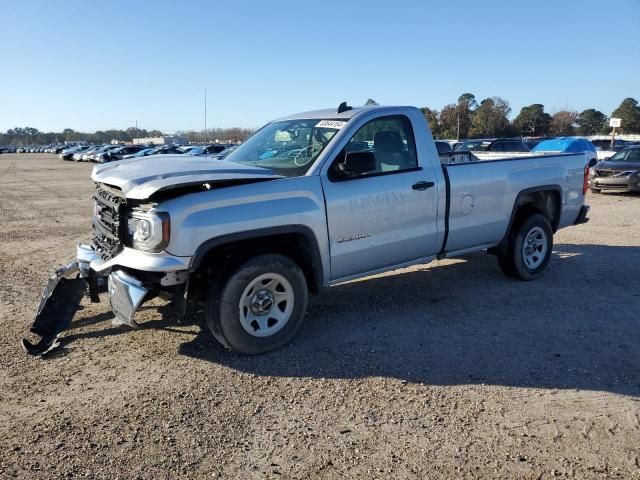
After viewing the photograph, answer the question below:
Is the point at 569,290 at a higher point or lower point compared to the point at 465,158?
lower

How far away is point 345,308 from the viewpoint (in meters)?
5.53

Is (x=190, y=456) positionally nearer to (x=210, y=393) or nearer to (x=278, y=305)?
(x=210, y=393)

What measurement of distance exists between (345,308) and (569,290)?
9.01 feet

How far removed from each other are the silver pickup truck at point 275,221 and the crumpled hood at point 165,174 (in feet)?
0.04

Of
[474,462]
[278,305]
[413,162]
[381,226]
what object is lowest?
[474,462]

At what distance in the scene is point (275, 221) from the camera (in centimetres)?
421

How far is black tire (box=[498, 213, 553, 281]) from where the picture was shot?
6336 mm

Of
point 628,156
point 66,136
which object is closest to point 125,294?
point 628,156

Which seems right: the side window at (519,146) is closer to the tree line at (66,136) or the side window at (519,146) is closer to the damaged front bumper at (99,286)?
the damaged front bumper at (99,286)

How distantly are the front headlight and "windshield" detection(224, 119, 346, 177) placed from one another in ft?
4.06

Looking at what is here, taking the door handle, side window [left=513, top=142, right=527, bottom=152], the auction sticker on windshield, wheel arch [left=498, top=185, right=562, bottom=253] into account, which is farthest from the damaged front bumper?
side window [left=513, top=142, right=527, bottom=152]

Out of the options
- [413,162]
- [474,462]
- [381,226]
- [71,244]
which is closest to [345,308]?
[381,226]

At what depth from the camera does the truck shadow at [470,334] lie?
4.07 meters

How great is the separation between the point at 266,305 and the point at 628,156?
17406 millimetres
